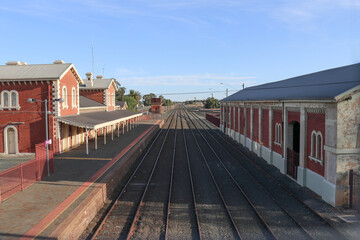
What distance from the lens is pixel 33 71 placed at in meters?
22.1

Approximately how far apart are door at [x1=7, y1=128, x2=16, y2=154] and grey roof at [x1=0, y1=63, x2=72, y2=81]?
13.2 feet

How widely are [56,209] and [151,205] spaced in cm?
385

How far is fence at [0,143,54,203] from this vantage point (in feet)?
37.6

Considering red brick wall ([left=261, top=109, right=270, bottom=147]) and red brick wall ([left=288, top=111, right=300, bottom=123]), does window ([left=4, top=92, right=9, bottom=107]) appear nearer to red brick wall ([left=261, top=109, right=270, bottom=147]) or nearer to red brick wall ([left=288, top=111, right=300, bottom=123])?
red brick wall ([left=261, top=109, right=270, bottom=147])

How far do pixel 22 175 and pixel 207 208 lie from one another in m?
8.58

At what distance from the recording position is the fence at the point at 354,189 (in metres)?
11.0

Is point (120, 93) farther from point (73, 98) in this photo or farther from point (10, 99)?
point (10, 99)

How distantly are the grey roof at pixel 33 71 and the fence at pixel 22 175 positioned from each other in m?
7.83

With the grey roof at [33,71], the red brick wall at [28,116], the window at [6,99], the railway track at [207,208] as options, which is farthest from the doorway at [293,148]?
the window at [6,99]

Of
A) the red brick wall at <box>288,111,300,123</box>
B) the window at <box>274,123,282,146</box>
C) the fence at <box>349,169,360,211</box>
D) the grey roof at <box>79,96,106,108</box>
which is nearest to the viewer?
the fence at <box>349,169,360,211</box>

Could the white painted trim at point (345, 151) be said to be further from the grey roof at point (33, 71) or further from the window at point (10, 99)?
the window at point (10, 99)

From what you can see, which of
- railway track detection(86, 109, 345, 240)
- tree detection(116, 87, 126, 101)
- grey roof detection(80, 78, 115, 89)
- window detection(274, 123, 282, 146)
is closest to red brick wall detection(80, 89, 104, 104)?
grey roof detection(80, 78, 115, 89)

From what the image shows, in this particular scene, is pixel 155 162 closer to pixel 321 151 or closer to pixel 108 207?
pixel 108 207

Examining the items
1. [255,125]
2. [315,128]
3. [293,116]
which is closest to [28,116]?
[255,125]
